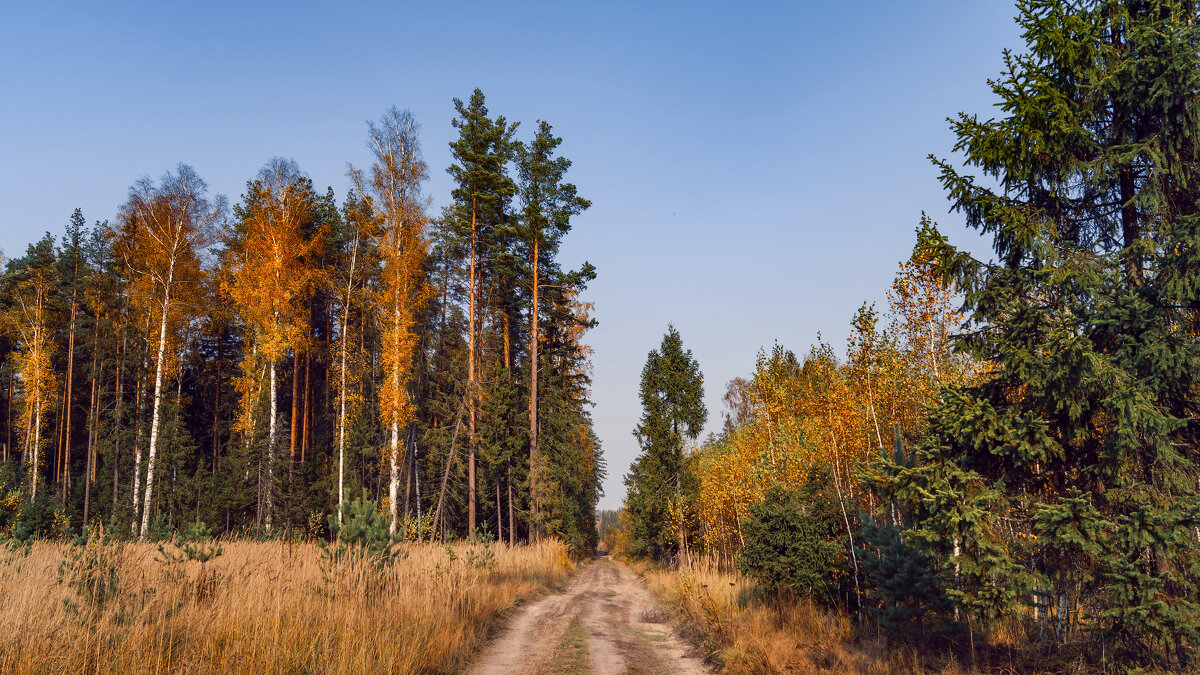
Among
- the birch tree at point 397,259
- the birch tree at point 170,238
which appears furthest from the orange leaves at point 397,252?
the birch tree at point 170,238

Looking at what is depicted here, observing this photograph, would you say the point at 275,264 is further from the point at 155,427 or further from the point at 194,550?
the point at 194,550

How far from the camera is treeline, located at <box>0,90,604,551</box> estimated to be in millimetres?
23328

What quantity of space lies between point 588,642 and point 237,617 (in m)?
5.96

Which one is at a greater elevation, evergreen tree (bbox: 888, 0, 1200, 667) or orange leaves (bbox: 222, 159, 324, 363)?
orange leaves (bbox: 222, 159, 324, 363)

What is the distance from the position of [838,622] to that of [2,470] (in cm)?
3195

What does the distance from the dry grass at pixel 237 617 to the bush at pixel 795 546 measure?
5911 mm

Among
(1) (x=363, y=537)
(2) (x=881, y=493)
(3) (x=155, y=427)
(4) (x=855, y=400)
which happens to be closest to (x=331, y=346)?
(3) (x=155, y=427)

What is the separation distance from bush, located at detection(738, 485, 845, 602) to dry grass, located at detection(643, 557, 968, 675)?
44 cm

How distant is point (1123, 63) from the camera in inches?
263

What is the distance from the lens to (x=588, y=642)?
10219mm

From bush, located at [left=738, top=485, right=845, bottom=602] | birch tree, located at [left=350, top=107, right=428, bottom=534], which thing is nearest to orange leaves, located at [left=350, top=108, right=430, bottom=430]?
birch tree, located at [left=350, top=107, right=428, bottom=534]

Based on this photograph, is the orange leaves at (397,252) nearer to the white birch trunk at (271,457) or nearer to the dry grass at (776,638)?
the white birch trunk at (271,457)

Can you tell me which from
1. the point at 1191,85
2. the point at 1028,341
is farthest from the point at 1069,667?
the point at 1191,85

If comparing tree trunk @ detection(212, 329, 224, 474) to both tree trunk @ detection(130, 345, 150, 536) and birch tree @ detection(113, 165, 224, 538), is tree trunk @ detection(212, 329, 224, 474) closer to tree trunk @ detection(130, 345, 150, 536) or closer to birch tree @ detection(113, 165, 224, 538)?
tree trunk @ detection(130, 345, 150, 536)
